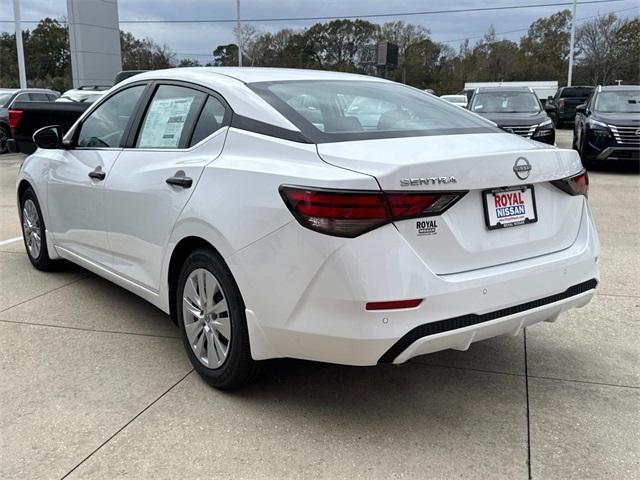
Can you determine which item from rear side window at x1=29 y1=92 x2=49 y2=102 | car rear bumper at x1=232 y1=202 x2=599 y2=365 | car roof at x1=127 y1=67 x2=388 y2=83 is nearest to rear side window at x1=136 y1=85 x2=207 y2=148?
car roof at x1=127 y1=67 x2=388 y2=83

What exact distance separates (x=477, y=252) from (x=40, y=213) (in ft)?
12.4

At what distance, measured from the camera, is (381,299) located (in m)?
2.49

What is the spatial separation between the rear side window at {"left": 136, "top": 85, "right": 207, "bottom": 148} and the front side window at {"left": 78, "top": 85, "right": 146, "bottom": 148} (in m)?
0.25

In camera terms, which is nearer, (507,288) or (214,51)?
(507,288)

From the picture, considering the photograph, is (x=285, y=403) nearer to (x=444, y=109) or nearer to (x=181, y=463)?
(x=181, y=463)

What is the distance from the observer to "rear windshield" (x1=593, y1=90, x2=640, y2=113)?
41.3ft

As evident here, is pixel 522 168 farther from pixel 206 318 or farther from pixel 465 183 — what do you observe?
pixel 206 318

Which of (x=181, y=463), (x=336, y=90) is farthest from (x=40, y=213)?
(x=181, y=463)

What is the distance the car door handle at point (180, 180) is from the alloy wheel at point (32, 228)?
242 cm

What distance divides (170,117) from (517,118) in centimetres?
1031

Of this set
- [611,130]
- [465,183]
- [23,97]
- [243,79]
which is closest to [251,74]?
[243,79]

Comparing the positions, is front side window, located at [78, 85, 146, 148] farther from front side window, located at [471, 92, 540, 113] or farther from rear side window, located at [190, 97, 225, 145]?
Result: front side window, located at [471, 92, 540, 113]

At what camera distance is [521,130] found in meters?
12.2

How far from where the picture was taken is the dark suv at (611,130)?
11539 millimetres
